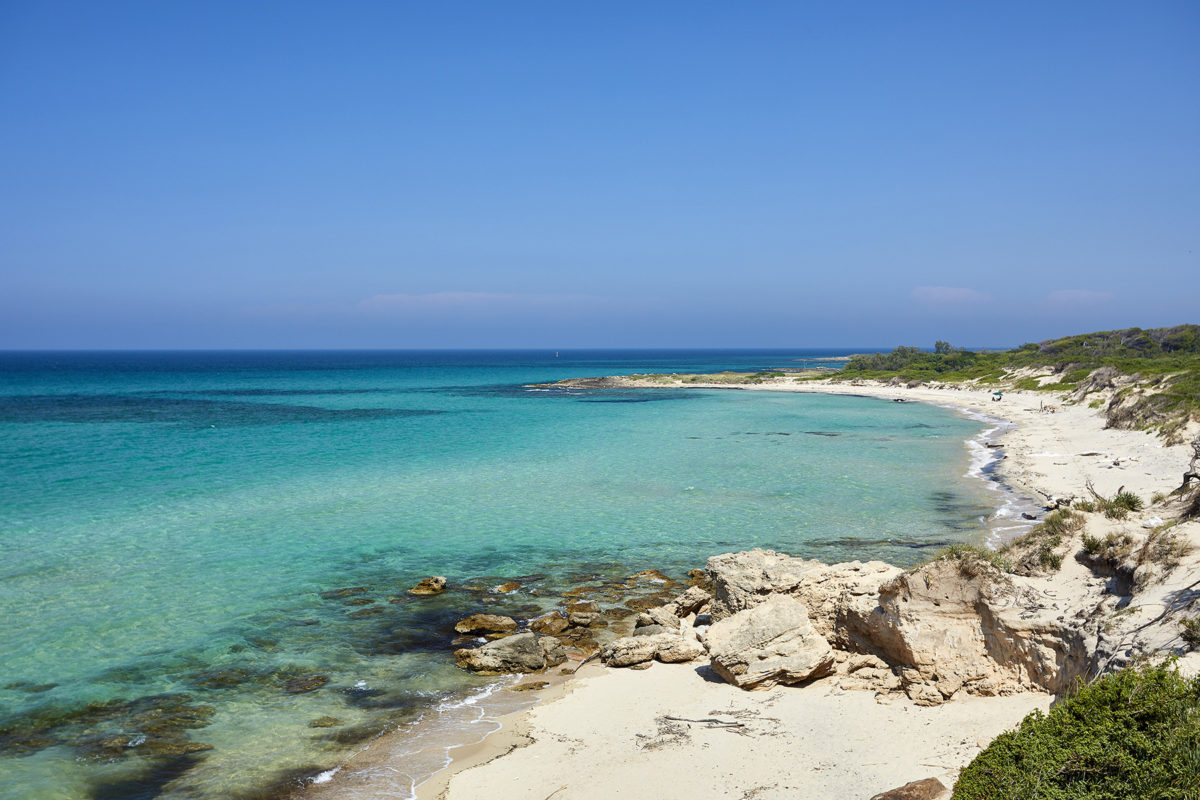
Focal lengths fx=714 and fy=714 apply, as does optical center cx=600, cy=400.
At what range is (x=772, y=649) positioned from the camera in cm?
1179

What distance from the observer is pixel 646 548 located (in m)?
21.1

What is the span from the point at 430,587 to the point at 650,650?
21.7 feet

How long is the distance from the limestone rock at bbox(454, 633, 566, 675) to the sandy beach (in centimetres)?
82

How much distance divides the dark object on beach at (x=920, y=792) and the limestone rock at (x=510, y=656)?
692cm

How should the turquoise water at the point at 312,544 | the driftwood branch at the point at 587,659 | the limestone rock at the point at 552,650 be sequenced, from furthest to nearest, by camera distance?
the limestone rock at the point at 552,650
the driftwood branch at the point at 587,659
the turquoise water at the point at 312,544

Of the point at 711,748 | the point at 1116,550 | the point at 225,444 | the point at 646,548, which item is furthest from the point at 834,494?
the point at 225,444

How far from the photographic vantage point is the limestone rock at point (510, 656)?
43.0ft

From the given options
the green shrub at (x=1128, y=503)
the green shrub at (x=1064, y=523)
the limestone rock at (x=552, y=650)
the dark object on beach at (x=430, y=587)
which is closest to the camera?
the green shrub at (x=1064, y=523)

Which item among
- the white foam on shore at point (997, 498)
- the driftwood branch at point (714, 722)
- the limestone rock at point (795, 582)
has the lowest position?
the driftwood branch at point (714, 722)

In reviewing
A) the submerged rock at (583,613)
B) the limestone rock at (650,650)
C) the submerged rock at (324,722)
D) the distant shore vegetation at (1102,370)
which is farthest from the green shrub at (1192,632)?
the distant shore vegetation at (1102,370)

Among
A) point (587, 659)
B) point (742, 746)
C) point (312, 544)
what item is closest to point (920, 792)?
point (742, 746)

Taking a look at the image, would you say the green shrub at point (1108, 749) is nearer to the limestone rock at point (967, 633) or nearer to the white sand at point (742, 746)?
the white sand at point (742, 746)

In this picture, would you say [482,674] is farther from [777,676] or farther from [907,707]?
[907,707]

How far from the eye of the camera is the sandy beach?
28.5 feet
